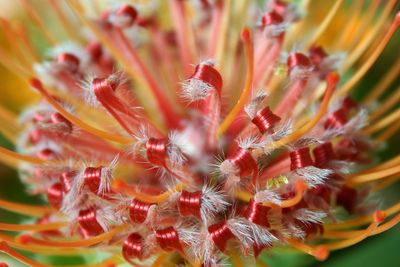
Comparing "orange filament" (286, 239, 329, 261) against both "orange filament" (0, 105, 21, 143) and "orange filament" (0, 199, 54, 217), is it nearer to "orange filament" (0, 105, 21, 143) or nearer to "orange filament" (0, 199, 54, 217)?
"orange filament" (0, 199, 54, 217)

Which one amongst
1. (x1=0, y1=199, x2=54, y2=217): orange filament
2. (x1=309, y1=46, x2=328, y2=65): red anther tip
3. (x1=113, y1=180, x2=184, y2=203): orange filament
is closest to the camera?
(x1=113, y1=180, x2=184, y2=203): orange filament

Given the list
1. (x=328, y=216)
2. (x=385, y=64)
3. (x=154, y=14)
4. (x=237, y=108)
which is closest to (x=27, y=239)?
(x=237, y=108)

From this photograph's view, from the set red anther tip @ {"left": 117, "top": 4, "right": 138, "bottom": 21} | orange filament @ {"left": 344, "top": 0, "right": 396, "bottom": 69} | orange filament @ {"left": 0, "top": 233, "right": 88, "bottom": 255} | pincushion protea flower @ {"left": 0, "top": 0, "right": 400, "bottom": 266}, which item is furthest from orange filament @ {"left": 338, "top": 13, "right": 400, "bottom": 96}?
orange filament @ {"left": 0, "top": 233, "right": 88, "bottom": 255}

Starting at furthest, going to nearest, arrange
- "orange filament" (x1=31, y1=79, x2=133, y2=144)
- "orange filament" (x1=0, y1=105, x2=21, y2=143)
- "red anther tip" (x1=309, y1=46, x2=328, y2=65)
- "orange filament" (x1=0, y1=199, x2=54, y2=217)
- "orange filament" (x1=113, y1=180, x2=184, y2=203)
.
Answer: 1. "orange filament" (x1=0, y1=105, x2=21, y2=143)
2. "red anther tip" (x1=309, y1=46, x2=328, y2=65)
3. "orange filament" (x1=0, y1=199, x2=54, y2=217)
4. "orange filament" (x1=31, y1=79, x2=133, y2=144)
5. "orange filament" (x1=113, y1=180, x2=184, y2=203)

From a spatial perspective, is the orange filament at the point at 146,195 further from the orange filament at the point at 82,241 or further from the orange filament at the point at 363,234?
the orange filament at the point at 363,234

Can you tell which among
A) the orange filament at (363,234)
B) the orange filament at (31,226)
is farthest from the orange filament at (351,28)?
the orange filament at (31,226)

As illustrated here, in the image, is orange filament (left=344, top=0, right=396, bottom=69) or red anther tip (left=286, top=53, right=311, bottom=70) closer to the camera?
red anther tip (left=286, top=53, right=311, bottom=70)

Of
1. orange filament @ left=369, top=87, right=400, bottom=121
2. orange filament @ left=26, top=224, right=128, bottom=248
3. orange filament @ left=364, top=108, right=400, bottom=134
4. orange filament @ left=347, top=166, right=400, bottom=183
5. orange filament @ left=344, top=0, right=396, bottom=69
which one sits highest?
orange filament @ left=344, top=0, right=396, bottom=69
